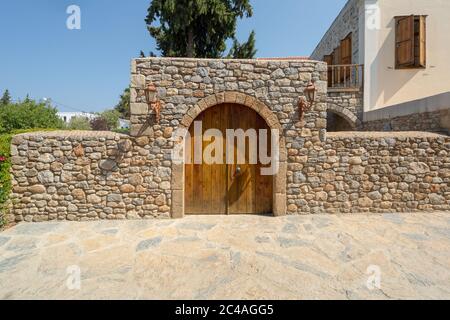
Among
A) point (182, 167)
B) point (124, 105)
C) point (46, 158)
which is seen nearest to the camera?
point (46, 158)

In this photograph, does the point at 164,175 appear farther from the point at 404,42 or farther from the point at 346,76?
the point at 404,42

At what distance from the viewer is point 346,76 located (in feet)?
30.5

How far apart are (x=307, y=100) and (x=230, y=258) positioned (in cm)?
351

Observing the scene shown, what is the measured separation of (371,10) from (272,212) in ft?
28.5

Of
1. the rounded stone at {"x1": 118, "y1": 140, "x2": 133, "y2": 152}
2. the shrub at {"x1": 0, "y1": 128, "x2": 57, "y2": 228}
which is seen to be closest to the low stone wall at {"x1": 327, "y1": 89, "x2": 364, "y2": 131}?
the rounded stone at {"x1": 118, "y1": 140, "x2": 133, "y2": 152}

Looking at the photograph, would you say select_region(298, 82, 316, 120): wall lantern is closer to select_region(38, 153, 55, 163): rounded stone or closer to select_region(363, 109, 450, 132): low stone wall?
select_region(363, 109, 450, 132): low stone wall

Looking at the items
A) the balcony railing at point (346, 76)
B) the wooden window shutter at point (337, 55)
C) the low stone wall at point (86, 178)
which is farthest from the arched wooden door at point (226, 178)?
the wooden window shutter at point (337, 55)

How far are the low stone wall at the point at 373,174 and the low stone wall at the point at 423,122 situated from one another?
2.23ft

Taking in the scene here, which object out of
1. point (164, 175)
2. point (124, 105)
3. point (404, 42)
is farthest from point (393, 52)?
point (124, 105)

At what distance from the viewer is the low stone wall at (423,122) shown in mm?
5133

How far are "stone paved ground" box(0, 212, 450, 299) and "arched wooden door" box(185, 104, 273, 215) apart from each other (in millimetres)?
485

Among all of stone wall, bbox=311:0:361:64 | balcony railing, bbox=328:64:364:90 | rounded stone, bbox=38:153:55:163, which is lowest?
rounded stone, bbox=38:153:55:163

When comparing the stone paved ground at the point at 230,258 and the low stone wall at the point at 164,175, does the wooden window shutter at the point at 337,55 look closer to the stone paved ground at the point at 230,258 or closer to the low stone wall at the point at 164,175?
the low stone wall at the point at 164,175

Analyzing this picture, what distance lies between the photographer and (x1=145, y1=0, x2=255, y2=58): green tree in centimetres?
902
